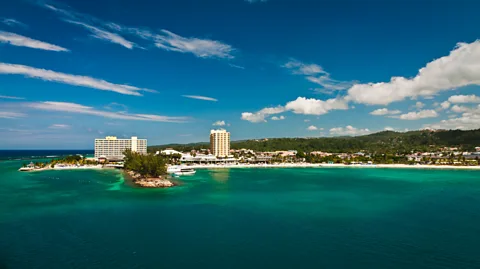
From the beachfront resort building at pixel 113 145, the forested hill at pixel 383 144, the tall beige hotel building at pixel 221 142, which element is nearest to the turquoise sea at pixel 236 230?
the tall beige hotel building at pixel 221 142

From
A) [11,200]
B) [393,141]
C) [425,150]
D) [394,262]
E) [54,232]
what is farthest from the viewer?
[393,141]

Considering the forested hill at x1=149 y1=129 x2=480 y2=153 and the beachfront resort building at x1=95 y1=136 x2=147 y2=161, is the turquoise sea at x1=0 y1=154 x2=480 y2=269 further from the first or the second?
the forested hill at x1=149 y1=129 x2=480 y2=153

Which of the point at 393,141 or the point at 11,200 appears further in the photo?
the point at 393,141

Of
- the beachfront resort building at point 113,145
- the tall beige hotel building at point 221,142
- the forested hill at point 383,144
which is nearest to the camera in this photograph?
the beachfront resort building at point 113,145

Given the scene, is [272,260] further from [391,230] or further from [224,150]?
[224,150]

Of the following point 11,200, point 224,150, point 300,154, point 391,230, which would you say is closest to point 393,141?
point 300,154

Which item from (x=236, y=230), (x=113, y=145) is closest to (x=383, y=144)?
(x=113, y=145)

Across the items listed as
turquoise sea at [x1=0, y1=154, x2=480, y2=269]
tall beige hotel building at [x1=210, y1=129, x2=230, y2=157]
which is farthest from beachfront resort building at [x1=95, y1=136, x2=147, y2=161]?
turquoise sea at [x1=0, y1=154, x2=480, y2=269]

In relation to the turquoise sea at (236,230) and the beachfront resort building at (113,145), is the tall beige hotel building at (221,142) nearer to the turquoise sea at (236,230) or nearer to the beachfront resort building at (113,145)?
the beachfront resort building at (113,145)

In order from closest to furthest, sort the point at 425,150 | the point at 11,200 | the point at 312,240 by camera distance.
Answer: the point at 312,240 → the point at 11,200 → the point at 425,150
